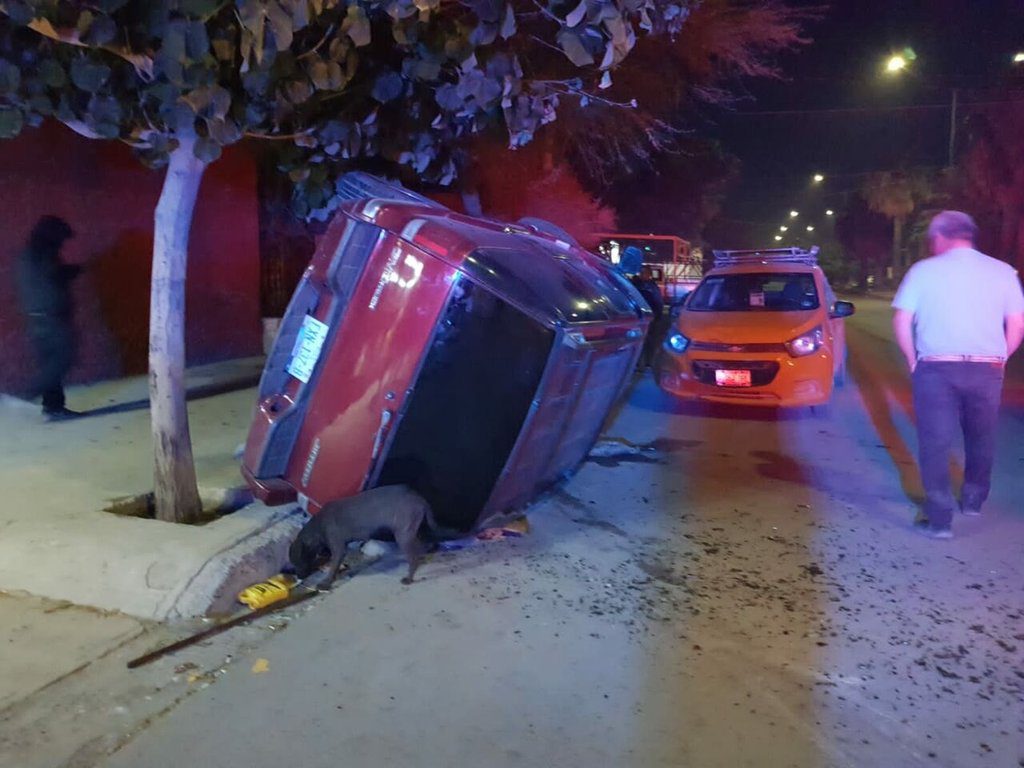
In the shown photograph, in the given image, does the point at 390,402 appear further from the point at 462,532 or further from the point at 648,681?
the point at 648,681

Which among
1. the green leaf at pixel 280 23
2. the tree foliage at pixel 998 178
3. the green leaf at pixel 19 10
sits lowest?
the green leaf at pixel 19 10

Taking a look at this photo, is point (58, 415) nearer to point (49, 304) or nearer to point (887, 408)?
point (49, 304)

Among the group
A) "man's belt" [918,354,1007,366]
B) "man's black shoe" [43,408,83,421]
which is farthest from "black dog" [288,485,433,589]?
"man's black shoe" [43,408,83,421]

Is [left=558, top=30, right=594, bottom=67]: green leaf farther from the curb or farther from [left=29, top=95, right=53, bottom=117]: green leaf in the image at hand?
the curb

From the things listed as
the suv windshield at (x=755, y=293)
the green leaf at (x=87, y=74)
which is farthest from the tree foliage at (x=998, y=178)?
the green leaf at (x=87, y=74)

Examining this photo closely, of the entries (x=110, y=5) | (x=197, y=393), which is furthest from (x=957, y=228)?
(x=197, y=393)

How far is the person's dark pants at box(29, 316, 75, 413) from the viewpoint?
757 centimetres

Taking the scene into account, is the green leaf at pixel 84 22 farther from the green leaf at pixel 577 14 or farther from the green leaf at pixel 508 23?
the green leaf at pixel 577 14

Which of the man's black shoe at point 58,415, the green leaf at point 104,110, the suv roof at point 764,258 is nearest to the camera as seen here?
the green leaf at point 104,110

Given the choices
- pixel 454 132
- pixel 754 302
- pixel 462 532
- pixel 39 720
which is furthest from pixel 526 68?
pixel 39 720

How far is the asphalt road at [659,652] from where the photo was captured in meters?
3.20

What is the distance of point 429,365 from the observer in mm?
4633

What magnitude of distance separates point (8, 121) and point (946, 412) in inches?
221

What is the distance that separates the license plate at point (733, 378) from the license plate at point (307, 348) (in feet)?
16.6
